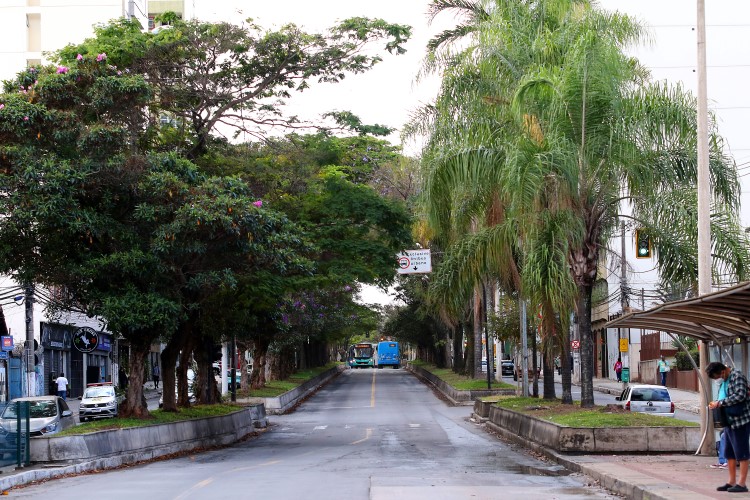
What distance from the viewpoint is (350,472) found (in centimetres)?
1800

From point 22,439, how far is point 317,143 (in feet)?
37.1

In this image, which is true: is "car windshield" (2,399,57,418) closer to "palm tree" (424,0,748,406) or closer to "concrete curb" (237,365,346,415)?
"palm tree" (424,0,748,406)

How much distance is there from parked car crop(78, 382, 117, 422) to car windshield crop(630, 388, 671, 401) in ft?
66.2

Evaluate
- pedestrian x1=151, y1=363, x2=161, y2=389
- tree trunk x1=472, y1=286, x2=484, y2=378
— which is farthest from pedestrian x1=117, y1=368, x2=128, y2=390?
tree trunk x1=472, y1=286, x2=484, y2=378

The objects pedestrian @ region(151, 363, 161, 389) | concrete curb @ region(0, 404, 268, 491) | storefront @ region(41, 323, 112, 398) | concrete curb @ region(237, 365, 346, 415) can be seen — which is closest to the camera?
concrete curb @ region(0, 404, 268, 491)

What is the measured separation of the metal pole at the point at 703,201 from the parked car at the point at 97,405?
2660 centimetres

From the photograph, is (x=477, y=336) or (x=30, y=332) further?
(x=477, y=336)

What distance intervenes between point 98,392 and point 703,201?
29502 mm

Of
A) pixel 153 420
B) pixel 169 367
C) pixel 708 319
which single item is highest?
pixel 708 319

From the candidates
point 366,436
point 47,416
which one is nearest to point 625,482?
point 366,436

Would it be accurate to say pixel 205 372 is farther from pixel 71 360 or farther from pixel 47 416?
pixel 71 360

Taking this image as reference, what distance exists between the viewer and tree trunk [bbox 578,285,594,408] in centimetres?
2273

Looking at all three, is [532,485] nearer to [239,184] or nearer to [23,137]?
[239,184]

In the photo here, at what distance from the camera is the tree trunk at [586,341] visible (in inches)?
895
